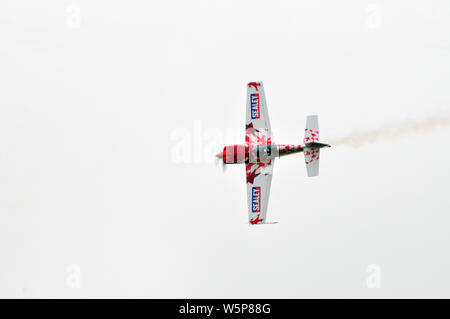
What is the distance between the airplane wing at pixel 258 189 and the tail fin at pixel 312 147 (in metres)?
2.43

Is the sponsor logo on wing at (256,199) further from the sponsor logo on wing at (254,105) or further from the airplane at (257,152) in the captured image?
the sponsor logo on wing at (254,105)

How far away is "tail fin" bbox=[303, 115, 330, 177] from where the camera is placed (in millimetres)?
42656

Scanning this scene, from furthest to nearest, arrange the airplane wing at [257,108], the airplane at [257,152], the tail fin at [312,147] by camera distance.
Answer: the airplane wing at [257,108]
the airplane at [257,152]
the tail fin at [312,147]

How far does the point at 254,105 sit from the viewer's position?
146ft

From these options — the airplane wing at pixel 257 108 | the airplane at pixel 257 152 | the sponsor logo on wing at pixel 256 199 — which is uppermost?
the airplane wing at pixel 257 108

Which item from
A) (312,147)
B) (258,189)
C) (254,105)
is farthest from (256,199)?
(254,105)

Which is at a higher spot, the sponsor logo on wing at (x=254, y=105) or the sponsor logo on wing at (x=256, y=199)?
the sponsor logo on wing at (x=254, y=105)

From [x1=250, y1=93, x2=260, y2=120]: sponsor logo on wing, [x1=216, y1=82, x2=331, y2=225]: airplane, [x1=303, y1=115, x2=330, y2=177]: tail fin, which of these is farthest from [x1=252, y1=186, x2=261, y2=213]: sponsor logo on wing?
[x1=250, y1=93, x2=260, y2=120]: sponsor logo on wing

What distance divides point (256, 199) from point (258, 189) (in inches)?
24.5

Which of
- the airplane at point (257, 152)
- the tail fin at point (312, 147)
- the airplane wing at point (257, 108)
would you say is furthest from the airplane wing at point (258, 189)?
the tail fin at point (312, 147)

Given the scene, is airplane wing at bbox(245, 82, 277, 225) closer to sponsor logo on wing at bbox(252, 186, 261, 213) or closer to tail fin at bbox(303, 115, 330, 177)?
sponsor logo on wing at bbox(252, 186, 261, 213)

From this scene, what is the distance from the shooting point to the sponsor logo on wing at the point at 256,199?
4384 cm

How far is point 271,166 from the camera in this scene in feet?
145
